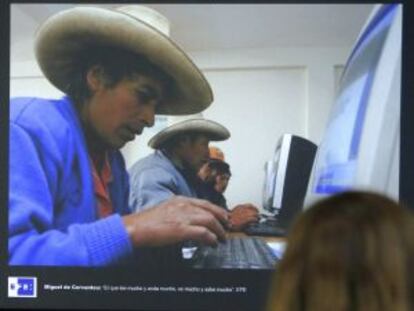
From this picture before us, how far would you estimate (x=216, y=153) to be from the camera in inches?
125

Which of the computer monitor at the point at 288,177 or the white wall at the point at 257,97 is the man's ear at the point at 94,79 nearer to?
the white wall at the point at 257,97

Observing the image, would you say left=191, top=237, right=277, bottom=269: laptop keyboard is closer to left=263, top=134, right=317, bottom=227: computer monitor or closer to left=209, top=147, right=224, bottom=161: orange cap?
left=263, top=134, right=317, bottom=227: computer monitor

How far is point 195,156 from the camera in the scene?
319 cm

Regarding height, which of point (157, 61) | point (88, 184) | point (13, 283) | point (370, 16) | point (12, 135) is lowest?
point (13, 283)

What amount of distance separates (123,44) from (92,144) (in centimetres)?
50

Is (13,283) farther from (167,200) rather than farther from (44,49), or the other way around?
(44,49)

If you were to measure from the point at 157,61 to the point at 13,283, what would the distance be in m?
1.25

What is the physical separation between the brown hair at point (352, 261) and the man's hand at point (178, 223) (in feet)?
7.15

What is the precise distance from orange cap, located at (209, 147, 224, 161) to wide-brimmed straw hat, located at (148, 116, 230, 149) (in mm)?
48

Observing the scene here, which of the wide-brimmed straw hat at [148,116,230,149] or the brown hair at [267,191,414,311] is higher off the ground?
the wide-brimmed straw hat at [148,116,230,149]

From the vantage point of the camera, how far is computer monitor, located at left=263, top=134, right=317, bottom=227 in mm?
3117

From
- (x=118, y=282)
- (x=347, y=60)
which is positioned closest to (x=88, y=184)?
(x=118, y=282)
